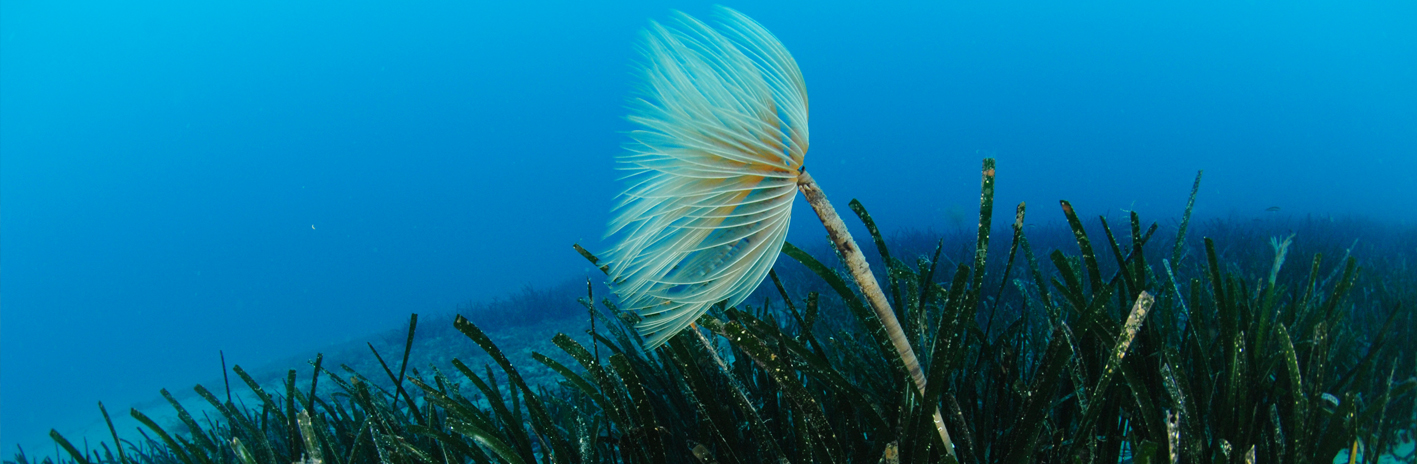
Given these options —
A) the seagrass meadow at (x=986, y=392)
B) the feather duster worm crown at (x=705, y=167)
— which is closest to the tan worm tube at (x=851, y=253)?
the feather duster worm crown at (x=705, y=167)

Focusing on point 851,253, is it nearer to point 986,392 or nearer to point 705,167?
point 705,167

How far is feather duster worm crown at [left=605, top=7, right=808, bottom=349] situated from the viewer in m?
0.90

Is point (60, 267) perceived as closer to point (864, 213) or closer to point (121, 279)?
point (121, 279)

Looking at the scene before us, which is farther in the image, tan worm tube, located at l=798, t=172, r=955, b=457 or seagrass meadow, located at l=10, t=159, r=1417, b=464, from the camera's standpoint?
seagrass meadow, located at l=10, t=159, r=1417, b=464

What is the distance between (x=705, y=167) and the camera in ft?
2.95

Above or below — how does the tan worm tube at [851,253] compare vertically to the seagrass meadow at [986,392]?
above

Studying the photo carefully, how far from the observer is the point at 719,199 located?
94cm

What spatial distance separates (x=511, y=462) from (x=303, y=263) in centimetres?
16447

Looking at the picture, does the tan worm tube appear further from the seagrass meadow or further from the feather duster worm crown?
the seagrass meadow

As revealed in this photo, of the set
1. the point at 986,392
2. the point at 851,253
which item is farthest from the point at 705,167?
the point at 986,392

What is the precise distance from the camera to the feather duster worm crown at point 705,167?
2.95 ft

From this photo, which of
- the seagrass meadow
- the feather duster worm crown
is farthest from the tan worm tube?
the seagrass meadow

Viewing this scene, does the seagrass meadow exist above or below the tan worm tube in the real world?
below

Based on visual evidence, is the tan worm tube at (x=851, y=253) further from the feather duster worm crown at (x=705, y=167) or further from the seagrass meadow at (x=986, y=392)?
the seagrass meadow at (x=986, y=392)
